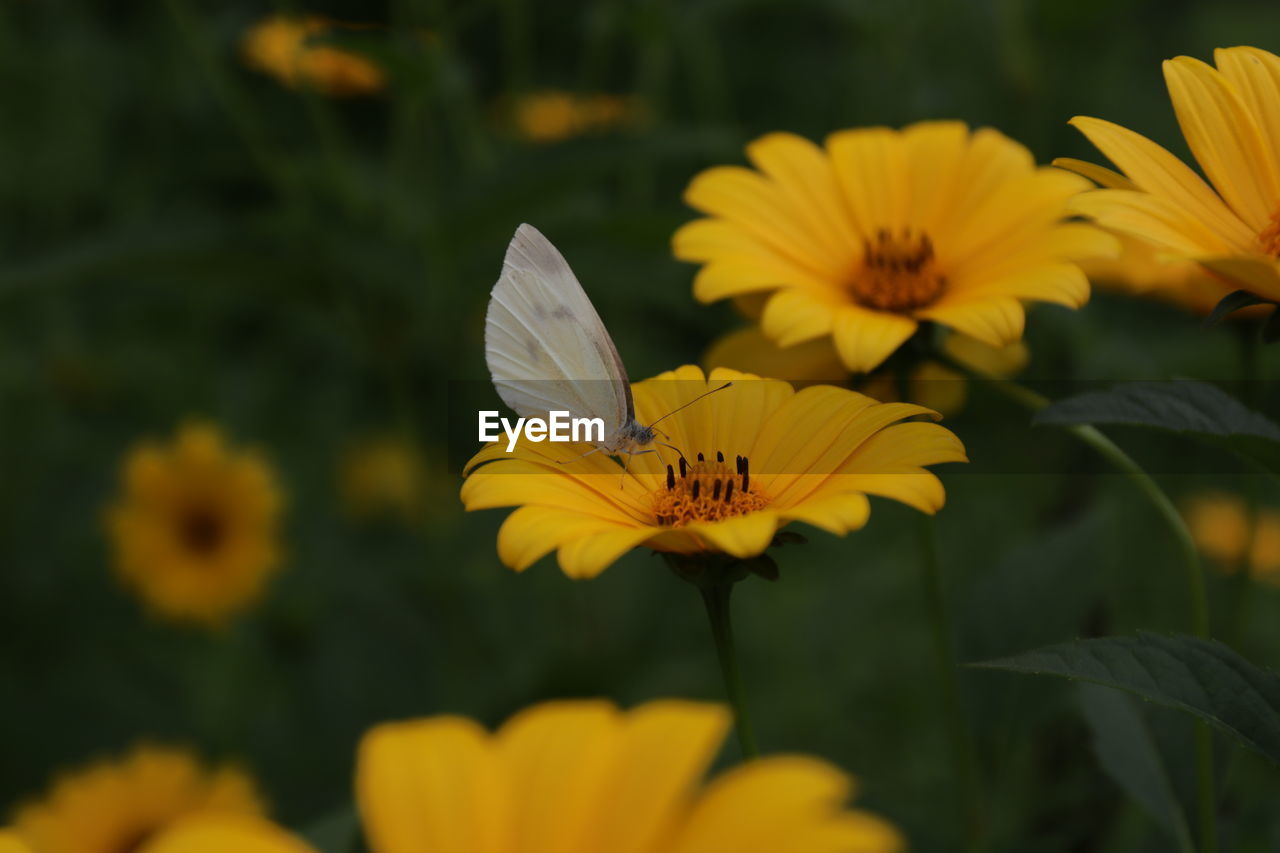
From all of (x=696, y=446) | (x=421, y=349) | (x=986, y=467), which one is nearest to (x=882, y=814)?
(x=696, y=446)

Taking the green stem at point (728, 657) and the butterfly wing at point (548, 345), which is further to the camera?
the butterfly wing at point (548, 345)

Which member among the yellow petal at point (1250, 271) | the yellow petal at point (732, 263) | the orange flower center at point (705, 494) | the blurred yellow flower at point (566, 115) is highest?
the blurred yellow flower at point (566, 115)

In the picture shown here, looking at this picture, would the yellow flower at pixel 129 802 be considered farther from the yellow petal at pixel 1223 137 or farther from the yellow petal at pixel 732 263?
the yellow petal at pixel 1223 137

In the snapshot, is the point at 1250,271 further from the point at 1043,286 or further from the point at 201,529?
the point at 201,529

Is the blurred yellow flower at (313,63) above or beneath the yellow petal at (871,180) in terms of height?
above

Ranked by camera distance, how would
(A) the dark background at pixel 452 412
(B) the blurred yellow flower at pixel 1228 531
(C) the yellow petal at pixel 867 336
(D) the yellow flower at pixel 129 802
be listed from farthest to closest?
(B) the blurred yellow flower at pixel 1228 531 → (D) the yellow flower at pixel 129 802 → (A) the dark background at pixel 452 412 → (C) the yellow petal at pixel 867 336

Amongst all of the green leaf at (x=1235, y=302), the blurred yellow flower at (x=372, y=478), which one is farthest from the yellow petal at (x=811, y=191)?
the blurred yellow flower at (x=372, y=478)

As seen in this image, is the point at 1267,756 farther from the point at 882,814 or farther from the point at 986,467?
the point at 986,467
